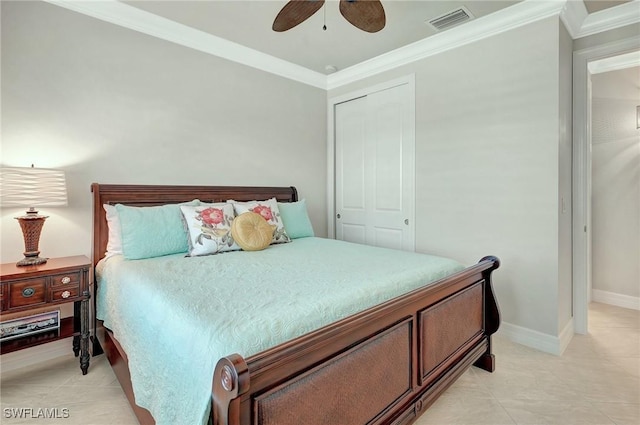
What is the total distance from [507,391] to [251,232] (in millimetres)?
2008

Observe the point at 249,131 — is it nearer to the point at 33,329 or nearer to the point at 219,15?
the point at 219,15

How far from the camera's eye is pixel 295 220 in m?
3.20

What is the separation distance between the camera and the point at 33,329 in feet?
6.71

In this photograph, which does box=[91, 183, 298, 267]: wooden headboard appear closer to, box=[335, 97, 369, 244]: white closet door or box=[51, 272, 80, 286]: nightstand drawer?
box=[51, 272, 80, 286]: nightstand drawer

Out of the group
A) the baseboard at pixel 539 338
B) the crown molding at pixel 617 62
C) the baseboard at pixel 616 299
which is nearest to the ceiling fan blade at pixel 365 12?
the crown molding at pixel 617 62

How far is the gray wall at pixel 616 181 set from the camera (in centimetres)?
323

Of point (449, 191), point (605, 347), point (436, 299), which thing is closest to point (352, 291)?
point (436, 299)

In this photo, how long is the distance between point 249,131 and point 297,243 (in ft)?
4.56

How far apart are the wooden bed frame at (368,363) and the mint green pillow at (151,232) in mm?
583

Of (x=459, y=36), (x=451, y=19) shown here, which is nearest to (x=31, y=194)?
(x=451, y=19)

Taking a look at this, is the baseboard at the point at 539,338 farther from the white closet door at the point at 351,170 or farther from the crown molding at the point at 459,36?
the crown molding at the point at 459,36

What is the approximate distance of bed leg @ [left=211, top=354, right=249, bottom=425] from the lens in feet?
2.62

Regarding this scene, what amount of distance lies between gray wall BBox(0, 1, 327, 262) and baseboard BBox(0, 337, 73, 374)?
0.66 m

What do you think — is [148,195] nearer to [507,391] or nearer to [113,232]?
[113,232]
